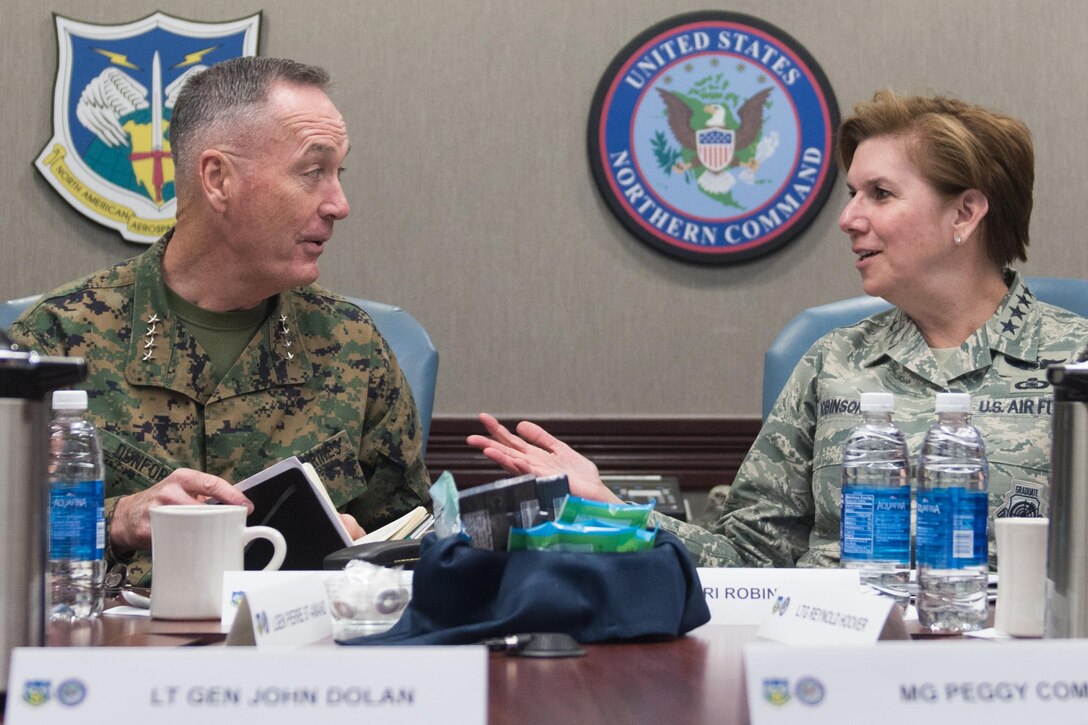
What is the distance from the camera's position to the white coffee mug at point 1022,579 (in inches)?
50.3

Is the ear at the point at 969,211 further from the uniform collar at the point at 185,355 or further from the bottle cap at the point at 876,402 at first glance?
the uniform collar at the point at 185,355

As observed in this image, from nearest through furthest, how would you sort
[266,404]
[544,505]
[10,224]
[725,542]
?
[544,505], [725,542], [266,404], [10,224]

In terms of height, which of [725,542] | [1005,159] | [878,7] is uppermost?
[878,7]

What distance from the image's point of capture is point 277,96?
2340 mm

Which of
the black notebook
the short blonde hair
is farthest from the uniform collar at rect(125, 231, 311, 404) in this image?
the short blonde hair

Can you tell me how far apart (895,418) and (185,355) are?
3.86 feet

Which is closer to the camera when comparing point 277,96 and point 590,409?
point 277,96

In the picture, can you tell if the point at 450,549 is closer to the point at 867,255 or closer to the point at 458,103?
the point at 867,255

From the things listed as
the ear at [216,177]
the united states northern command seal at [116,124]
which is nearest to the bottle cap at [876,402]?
the ear at [216,177]

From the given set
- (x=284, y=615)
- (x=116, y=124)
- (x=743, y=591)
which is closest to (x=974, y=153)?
(x=743, y=591)

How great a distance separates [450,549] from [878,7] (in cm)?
287

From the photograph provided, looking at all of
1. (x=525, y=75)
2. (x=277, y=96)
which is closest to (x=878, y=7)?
(x=525, y=75)

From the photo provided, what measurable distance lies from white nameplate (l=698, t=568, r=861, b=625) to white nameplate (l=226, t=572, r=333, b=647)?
395 mm

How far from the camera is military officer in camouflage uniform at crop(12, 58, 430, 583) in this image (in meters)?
2.16
